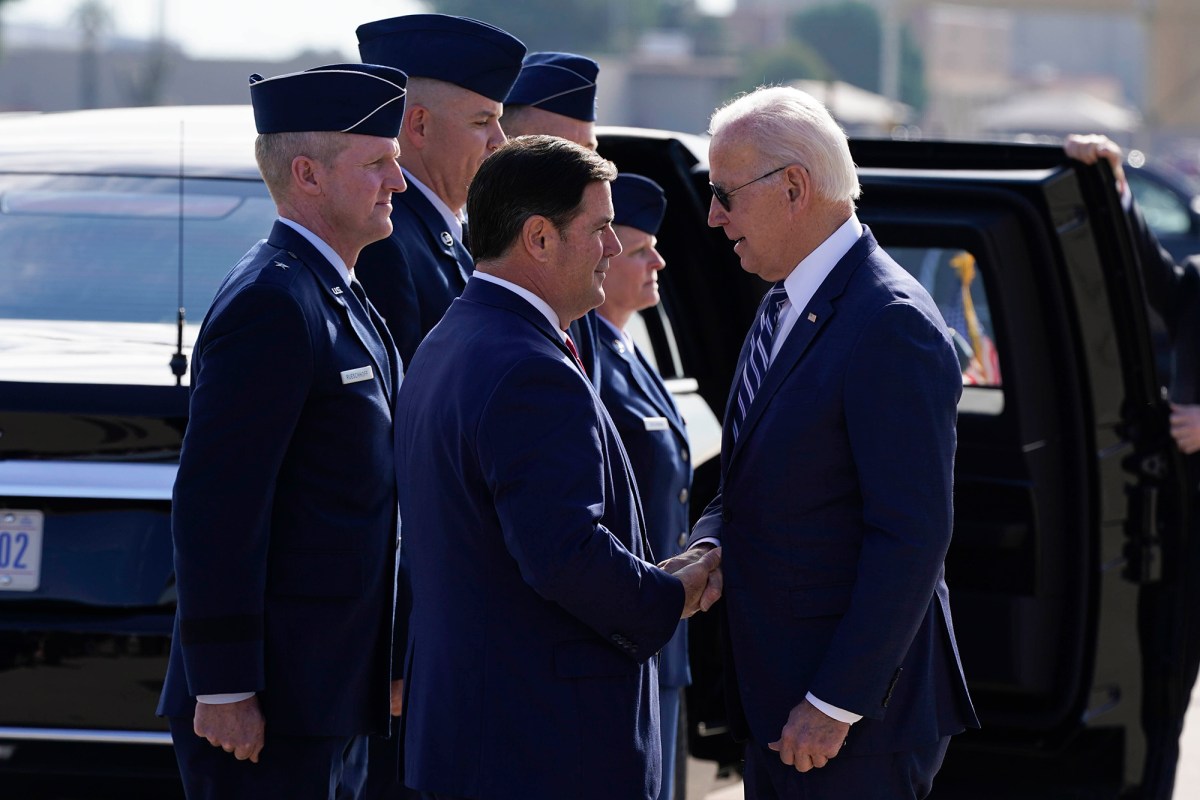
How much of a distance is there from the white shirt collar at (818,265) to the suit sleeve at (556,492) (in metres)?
0.48

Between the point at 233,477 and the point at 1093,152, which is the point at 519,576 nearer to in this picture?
the point at 233,477

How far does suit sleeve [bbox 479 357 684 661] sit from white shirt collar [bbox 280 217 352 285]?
2.02 feet

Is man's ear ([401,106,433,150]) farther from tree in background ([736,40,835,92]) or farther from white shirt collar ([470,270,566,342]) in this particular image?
tree in background ([736,40,835,92])

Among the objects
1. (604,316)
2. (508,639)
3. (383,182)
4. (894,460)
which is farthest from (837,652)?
(604,316)

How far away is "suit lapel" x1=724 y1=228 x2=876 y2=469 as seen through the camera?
2852 millimetres

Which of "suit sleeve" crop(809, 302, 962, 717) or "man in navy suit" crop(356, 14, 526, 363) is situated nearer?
"suit sleeve" crop(809, 302, 962, 717)

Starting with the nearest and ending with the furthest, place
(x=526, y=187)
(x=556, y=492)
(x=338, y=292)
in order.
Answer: (x=556, y=492) < (x=526, y=187) < (x=338, y=292)

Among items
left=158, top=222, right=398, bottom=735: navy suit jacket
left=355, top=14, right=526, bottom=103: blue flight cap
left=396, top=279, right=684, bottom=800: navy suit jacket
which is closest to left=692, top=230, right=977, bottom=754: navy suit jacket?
left=396, top=279, right=684, bottom=800: navy suit jacket

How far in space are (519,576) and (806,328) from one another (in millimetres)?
635

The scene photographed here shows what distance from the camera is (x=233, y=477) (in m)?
2.85

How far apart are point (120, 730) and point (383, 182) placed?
1.17m

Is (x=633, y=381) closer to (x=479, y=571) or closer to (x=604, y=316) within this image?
(x=604, y=316)

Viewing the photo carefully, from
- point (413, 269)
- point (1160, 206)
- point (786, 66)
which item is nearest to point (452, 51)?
point (413, 269)

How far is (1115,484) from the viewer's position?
405cm
